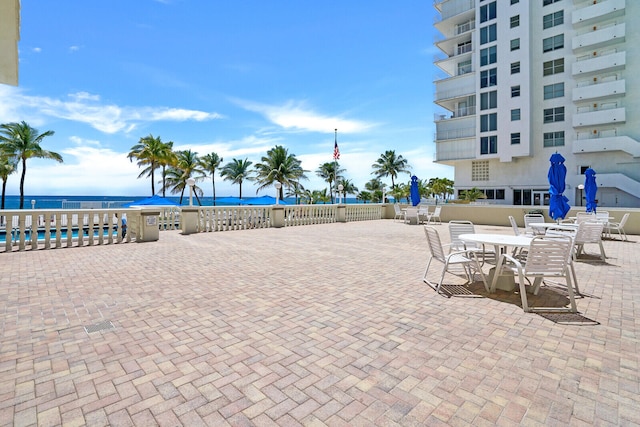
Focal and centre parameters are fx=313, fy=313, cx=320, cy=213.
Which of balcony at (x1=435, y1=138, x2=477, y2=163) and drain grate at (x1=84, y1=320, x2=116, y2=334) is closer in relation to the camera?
drain grate at (x1=84, y1=320, x2=116, y2=334)

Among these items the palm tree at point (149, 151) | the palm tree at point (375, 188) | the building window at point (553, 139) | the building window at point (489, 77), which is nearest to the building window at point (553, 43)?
the building window at point (489, 77)

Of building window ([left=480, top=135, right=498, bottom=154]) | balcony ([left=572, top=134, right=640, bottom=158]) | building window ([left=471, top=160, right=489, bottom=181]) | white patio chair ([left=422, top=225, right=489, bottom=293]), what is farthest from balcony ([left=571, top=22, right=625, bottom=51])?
white patio chair ([left=422, top=225, right=489, bottom=293])

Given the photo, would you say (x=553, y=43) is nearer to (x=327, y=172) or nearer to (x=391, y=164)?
(x=391, y=164)

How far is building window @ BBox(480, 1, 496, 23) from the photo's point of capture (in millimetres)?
31202

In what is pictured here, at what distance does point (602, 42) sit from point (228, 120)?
32.8 meters

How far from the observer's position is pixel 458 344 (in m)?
2.99

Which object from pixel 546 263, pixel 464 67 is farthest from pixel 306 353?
pixel 464 67

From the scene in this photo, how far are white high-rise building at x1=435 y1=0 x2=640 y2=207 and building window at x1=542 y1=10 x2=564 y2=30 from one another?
0.28 ft

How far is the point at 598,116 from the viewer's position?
88.1 ft

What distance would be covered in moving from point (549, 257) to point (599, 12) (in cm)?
3505

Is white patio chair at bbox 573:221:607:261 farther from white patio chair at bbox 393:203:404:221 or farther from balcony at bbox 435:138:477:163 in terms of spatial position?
balcony at bbox 435:138:477:163

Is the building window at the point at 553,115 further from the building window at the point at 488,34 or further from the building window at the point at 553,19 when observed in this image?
the building window at the point at 488,34

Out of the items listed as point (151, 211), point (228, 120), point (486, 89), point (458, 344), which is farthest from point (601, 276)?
point (486, 89)

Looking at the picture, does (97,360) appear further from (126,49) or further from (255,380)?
(126,49)
